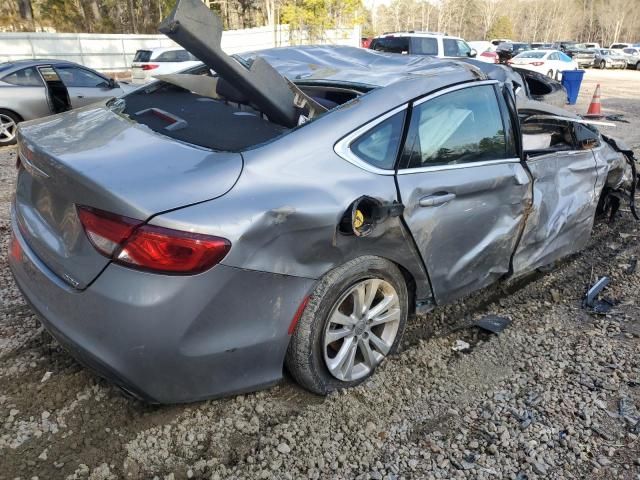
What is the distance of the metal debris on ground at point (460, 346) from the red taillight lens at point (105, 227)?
202cm

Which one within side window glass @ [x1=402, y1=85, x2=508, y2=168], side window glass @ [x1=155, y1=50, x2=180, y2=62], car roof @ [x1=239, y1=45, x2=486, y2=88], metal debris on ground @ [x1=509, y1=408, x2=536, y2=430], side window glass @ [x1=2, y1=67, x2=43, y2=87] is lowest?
metal debris on ground @ [x1=509, y1=408, x2=536, y2=430]

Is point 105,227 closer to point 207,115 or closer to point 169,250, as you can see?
point 169,250

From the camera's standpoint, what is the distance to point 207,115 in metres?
2.61

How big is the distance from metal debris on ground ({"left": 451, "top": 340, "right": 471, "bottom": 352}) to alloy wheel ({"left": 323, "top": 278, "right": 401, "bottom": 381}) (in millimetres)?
528

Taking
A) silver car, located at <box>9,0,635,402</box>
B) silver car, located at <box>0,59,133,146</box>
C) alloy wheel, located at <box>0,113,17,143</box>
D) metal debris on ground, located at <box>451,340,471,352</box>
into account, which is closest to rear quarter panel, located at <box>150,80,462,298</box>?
silver car, located at <box>9,0,635,402</box>

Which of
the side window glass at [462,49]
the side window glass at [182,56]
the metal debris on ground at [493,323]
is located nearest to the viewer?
the metal debris on ground at [493,323]

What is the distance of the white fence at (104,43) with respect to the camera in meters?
19.7

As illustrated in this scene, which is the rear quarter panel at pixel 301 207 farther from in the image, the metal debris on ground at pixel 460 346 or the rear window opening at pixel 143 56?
the rear window opening at pixel 143 56

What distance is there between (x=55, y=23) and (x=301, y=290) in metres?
38.8

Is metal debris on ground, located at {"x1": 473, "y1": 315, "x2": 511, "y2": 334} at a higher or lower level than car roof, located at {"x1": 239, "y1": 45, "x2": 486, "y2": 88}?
lower

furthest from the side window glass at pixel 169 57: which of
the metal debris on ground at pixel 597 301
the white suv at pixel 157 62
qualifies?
the metal debris on ground at pixel 597 301

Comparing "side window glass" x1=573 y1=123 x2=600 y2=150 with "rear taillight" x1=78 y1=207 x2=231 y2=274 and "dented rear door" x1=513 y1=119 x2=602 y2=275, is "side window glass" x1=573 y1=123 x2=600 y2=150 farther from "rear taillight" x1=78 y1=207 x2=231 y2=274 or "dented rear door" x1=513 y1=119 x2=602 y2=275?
"rear taillight" x1=78 y1=207 x2=231 y2=274

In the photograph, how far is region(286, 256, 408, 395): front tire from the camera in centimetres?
223

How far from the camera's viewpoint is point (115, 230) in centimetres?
184
